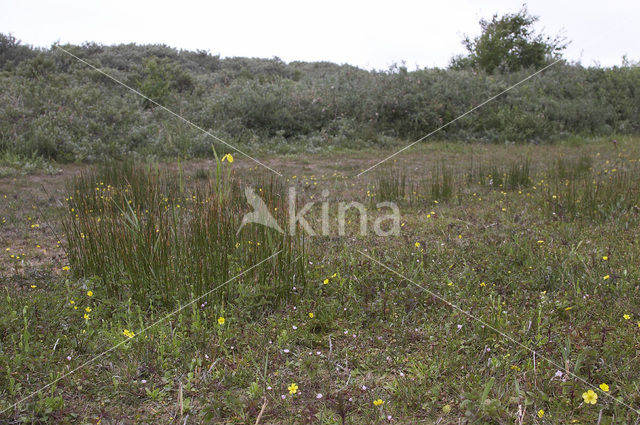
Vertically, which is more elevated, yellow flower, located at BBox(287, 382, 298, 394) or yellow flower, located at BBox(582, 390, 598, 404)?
yellow flower, located at BBox(582, 390, 598, 404)

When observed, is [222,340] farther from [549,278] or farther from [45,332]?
[549,278]

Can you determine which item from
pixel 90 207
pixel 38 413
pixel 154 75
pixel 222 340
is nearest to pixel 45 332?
pixel 38 413

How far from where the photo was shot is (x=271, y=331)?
2.79 meters

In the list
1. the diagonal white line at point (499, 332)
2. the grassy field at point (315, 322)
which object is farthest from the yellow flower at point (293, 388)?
the diagonal white line at point (499, 332)

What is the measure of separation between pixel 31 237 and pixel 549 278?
4.56 metres

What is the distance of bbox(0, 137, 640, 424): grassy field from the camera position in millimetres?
2146

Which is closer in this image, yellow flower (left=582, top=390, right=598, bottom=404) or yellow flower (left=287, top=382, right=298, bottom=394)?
yellow flower (left=582, top=390, right=598, bottom=404)

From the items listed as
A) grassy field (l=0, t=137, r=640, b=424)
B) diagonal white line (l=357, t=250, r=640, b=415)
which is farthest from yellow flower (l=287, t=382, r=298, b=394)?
diagonal white line (l=357, t=250, r=640, b=415)

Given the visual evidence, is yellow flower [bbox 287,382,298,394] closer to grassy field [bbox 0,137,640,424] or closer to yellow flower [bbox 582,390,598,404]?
grassy field [bbox 0,137,640,424]

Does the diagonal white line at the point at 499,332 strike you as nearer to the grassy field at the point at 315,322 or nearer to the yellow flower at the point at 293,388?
the grassy field at the point at 315,322

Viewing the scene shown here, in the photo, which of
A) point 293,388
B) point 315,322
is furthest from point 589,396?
point 315,322

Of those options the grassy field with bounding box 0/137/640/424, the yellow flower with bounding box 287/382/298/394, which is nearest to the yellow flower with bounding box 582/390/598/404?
the grassy field with bounding box 0/137/640/424

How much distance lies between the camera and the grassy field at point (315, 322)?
215cm

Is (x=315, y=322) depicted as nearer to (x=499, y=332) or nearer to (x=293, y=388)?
(x=293, y=388)
